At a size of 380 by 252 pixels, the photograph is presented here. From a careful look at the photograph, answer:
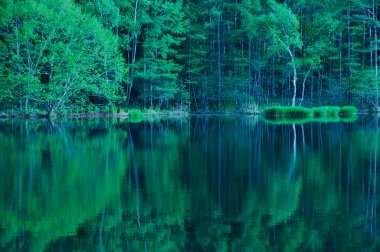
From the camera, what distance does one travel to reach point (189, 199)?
10188 mm

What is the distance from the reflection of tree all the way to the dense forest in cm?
2026

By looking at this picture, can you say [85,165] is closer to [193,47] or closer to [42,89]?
[42,89]

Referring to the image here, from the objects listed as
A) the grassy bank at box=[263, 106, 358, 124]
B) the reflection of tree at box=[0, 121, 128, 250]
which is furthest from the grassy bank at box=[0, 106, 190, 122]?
the reflection of tree at box=[0, 121, 128, 250]

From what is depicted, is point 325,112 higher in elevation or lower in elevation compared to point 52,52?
lower

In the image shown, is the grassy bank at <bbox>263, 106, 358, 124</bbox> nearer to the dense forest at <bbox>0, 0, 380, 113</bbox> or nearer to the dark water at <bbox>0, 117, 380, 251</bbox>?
the dense forest at <bbox>0, 0, 380, 113</bbox>

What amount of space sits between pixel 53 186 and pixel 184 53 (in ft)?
140

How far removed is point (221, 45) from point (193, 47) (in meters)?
3.38

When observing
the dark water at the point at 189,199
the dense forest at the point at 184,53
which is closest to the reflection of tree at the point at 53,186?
the dark water at the point at 189,199

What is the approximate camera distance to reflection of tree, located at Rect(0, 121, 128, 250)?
8.16m

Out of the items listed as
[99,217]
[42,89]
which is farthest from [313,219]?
[42,89]

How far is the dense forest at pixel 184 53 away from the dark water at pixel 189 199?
72.7ft

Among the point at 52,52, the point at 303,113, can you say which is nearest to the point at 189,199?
the point at 52,52

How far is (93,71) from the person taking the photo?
44156 mm

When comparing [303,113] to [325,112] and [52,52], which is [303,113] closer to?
[325,112]
